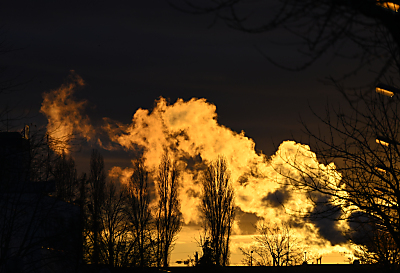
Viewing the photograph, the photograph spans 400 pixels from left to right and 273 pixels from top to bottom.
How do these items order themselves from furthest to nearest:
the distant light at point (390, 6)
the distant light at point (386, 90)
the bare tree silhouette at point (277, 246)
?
the bare tree silhouette at point (277, 246) → the distant light at point (386, 90) → the distant light at point (390, 6)

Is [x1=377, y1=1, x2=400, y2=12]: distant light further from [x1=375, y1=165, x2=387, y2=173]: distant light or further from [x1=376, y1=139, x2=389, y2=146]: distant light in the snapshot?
[x1=375, y1=165, x2=387, y2=173]: distant light

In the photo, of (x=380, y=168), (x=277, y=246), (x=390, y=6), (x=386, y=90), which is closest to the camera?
(x=390, y=6)

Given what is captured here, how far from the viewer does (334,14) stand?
5.02 meters

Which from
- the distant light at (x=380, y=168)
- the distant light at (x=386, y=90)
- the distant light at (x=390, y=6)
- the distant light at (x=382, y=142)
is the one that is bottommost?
the distant light at (x=380, y=168)

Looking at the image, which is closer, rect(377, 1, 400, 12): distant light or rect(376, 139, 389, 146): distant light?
rect(377, 1, 400, 12): distant light

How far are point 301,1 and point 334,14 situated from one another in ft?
1.31

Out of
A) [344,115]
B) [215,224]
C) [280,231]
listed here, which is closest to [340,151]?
[344,115]

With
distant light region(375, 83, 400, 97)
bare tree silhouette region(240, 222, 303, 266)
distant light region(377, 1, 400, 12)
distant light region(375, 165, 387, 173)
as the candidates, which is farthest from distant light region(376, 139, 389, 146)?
bare tree silhouette region(240, 222, 303, 266)

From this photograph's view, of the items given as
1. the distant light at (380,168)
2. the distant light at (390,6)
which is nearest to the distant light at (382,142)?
the distant light at (380,168)

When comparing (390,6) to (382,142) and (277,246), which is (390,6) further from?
(277,246)

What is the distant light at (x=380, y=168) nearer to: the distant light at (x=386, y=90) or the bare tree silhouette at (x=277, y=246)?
the distant light at (x=386, y=90)

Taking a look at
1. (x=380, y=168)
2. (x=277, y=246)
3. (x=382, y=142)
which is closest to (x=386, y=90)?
(x=382, y=142)

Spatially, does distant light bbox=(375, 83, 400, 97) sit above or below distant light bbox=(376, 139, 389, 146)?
above

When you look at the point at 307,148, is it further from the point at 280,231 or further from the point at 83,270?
the point at 280,231
